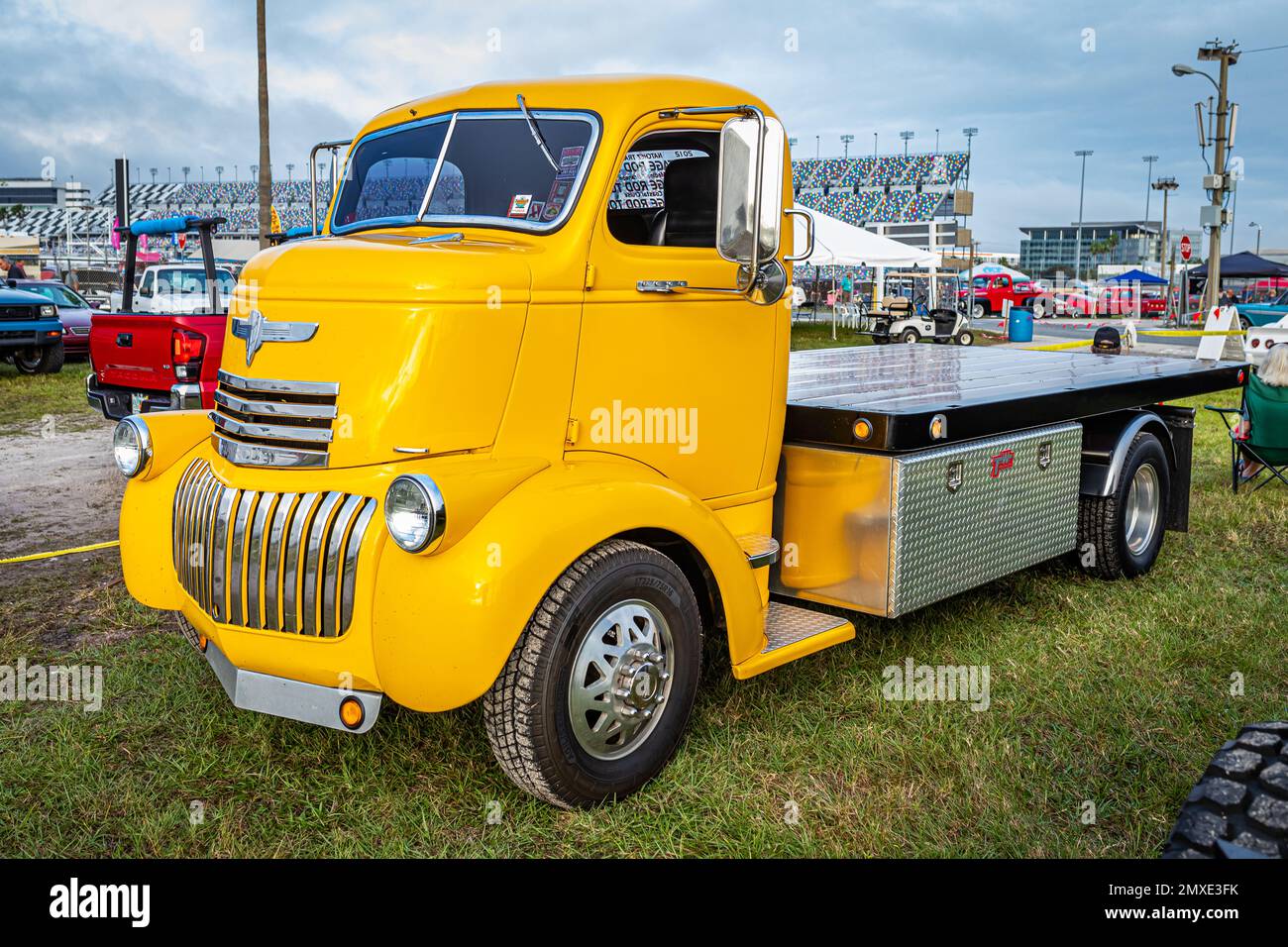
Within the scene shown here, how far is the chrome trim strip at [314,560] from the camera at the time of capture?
3.35 metres

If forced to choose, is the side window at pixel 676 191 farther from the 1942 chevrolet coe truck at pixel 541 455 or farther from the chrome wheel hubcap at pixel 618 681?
the chrome wheel hubcap at pixel 618 681

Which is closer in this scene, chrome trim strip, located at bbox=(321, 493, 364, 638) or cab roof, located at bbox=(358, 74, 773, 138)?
chrome trim strip, located at bbox=(321, 493, 364, 638)

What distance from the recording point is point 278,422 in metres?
3.55

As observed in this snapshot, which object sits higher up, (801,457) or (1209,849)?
(801,457)

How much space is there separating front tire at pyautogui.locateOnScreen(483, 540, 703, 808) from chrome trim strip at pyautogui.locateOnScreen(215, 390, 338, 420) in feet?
2.85

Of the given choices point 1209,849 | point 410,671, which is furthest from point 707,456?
point 1209,849

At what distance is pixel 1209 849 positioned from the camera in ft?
8.48

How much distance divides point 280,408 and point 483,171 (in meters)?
1.13

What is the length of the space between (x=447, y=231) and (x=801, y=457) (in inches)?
66.5

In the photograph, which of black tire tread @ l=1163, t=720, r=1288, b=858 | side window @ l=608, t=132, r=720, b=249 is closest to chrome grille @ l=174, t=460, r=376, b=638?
side window @ l=608, t=132, r=720, b=249

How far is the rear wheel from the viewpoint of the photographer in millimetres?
17031

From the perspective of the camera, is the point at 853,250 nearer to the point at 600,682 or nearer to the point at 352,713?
the point at 600,682

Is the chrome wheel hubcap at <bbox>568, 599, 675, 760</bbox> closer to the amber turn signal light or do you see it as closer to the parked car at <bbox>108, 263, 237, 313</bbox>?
the amber turn signal light
